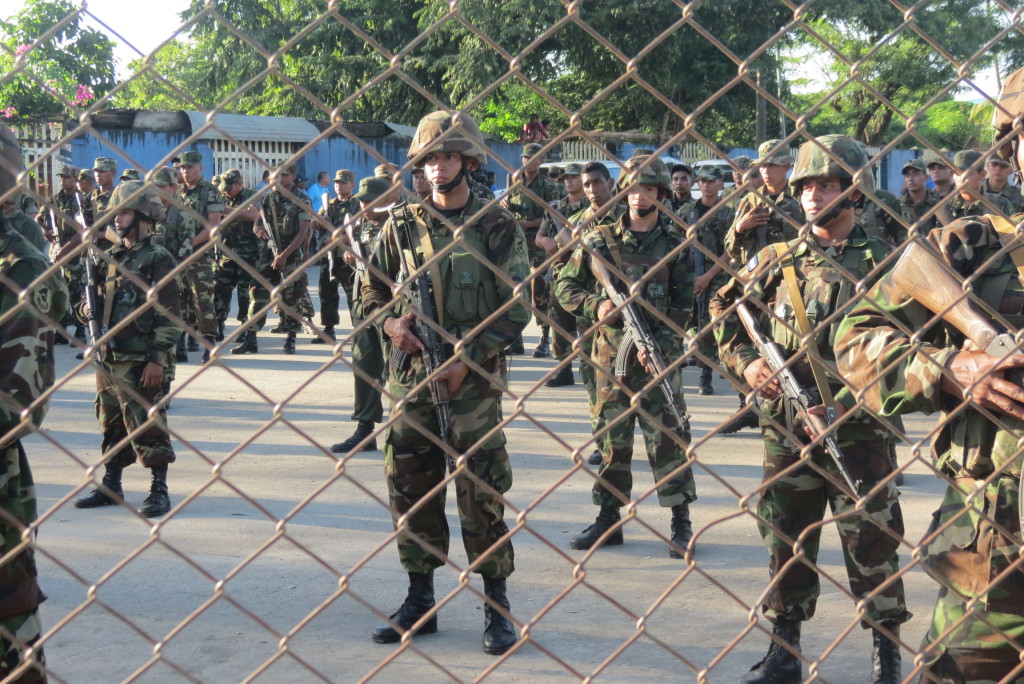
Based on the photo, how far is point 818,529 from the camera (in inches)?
153

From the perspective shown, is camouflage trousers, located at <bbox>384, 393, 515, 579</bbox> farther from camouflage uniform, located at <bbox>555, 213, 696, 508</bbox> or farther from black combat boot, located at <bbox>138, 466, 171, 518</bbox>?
black combat boot, located at <bbox>138, 466, 171, 518</bbox>

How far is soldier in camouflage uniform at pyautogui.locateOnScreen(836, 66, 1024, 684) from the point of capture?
2348mm

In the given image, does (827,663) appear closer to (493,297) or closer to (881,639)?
(881,639)

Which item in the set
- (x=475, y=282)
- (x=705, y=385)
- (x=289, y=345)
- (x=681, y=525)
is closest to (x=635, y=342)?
(x=681, y=525)

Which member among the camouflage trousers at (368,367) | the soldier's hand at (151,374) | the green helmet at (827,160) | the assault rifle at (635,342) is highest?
the green helmet at (827,160)

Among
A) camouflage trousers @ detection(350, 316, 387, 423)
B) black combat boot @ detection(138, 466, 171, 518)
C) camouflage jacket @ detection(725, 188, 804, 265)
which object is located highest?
camouflage jacket @ detection(725, 188, 804, 265)

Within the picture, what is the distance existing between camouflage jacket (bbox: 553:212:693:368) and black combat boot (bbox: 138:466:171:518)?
2.43 meters

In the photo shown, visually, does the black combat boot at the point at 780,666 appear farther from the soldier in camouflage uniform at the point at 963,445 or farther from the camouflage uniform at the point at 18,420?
the camouflage uniform at the point at 18,420

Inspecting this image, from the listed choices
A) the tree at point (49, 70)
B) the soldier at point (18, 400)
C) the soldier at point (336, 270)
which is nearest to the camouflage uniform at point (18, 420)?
the soldier at point (18, 400)

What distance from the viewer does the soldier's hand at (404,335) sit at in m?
4.24

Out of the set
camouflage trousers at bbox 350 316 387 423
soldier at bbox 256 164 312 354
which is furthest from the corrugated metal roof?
camouflage trousers at bbox 350 316 387 423

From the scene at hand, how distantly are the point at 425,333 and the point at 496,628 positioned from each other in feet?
3.91

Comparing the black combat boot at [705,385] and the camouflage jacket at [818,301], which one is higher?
the camouflage jacket at [818,301]

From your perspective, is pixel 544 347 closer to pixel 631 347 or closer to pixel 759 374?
pixel 631 347
